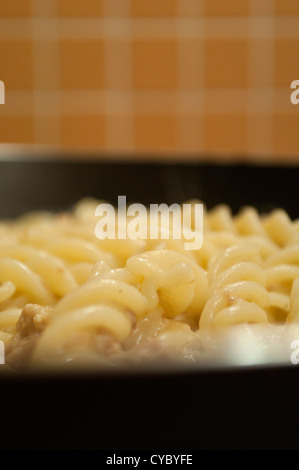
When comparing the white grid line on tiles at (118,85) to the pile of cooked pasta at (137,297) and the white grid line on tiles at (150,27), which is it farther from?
the pile of cooked pasta at (137,297)

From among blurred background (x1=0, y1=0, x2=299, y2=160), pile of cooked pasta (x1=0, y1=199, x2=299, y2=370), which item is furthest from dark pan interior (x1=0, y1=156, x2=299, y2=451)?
blurred background (x1=0, y1=0, x2=299, y2=160)

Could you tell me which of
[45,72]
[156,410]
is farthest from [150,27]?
[156,410]

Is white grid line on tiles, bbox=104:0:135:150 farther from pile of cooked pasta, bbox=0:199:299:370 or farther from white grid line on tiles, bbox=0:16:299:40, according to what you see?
pile of cooked pasta, bbox=0:199:299:370

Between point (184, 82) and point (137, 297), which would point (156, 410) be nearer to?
point (137, 297)

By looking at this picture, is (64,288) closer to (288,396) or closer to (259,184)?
(288,396)

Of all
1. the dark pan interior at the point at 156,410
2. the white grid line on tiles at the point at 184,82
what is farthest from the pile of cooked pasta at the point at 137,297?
the white grid line on tiles at the point at 184,82
